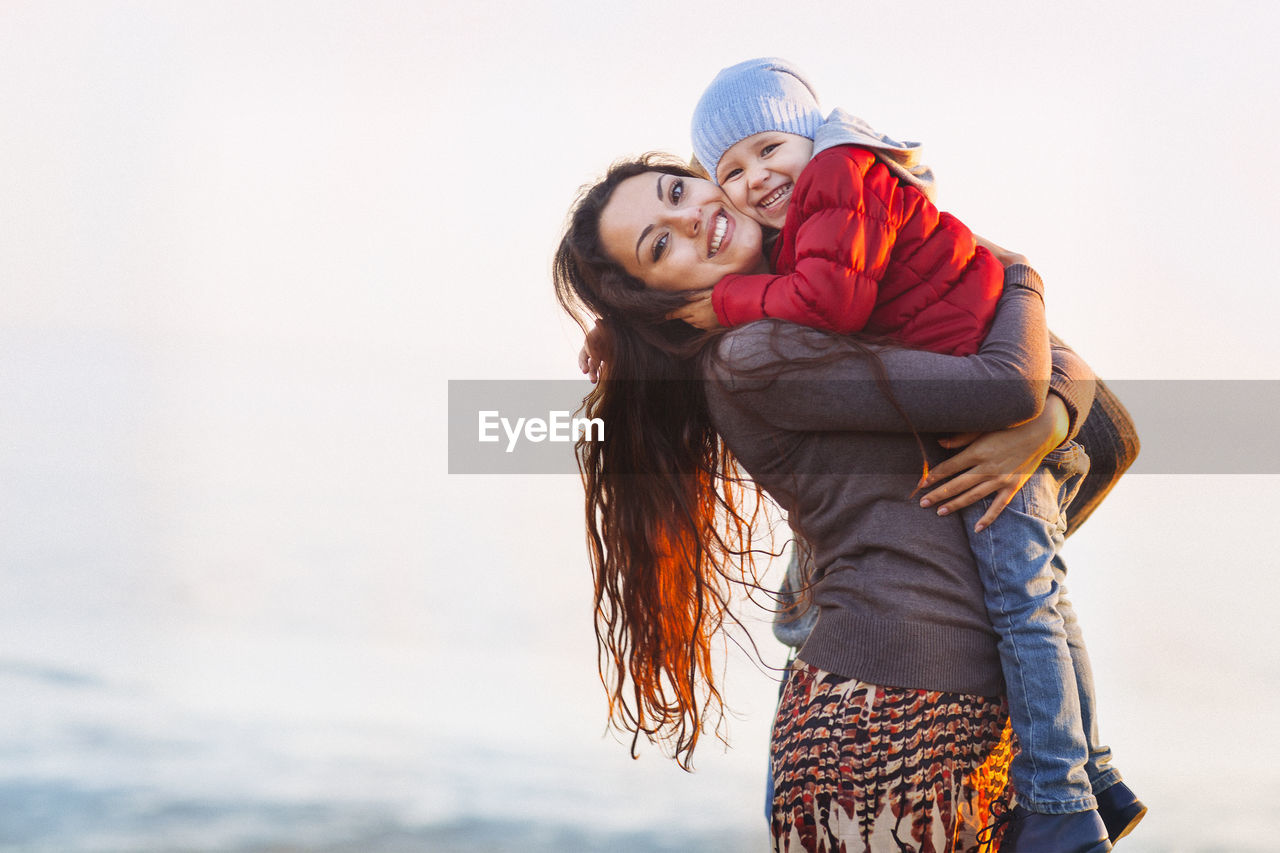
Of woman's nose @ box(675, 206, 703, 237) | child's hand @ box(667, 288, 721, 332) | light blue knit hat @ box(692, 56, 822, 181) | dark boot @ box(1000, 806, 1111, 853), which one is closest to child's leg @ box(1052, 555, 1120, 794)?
dark boot @ box(1000, 806, 1111, 853)

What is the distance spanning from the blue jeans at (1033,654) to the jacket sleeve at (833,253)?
1.17 ft

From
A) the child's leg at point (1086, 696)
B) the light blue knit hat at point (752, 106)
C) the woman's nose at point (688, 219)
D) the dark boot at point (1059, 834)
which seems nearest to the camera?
the dark boot at point (1059, 834)

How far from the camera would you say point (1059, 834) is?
5.08 feet

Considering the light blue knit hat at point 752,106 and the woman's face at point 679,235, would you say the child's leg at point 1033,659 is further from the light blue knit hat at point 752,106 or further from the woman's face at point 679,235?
the light blue knit hat at point 752,106

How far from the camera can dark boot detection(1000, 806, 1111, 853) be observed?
1543mm

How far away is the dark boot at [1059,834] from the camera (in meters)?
1.54

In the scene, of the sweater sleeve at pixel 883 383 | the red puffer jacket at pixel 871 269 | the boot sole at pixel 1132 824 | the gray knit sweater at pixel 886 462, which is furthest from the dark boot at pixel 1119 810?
the red puffer jacket at pixel 871 269

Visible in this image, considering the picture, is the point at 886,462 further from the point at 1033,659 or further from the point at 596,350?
the point at 596,350

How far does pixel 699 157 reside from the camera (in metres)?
2.07

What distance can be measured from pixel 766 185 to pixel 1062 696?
3.15 ft

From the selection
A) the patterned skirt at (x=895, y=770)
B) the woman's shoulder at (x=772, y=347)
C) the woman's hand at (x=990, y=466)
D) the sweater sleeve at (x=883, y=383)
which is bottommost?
the patterned skirt at (x=895, y=770)

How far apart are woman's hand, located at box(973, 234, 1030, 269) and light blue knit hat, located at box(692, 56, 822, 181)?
37 cm

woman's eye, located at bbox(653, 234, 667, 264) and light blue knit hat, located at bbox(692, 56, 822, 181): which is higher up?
light blue knit hat, located at bbox(692, 56, 822, 181)

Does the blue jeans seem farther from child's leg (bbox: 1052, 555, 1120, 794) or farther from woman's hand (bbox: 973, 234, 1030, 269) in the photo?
woman's hand (bbox: 973, 234, 1030, 269)
